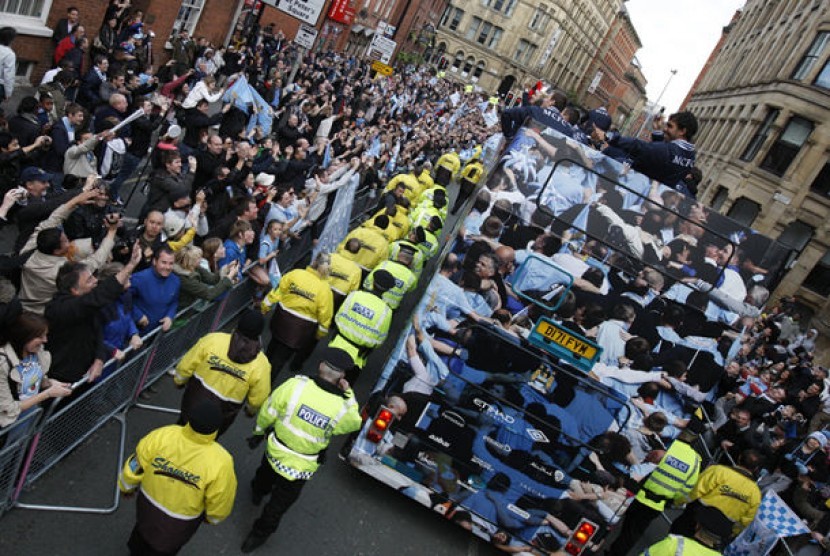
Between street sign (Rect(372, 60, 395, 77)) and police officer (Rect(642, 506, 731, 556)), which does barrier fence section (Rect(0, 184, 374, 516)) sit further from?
street sign (Rect(372, 60, 395, 77))

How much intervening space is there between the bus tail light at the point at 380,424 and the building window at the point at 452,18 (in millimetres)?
89830

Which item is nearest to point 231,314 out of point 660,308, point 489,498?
point 489,498

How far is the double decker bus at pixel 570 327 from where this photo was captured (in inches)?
221

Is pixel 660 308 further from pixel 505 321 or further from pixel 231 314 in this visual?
pixel 231 314

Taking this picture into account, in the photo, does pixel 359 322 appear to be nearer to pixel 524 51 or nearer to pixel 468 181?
pixel 468 181

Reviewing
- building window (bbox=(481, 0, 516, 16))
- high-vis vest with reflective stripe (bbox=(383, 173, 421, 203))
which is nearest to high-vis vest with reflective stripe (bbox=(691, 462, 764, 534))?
high-vis vest with reflective stripe (bbox=(383, 173, 421, 203))

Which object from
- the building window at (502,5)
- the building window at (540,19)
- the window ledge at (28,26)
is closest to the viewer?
the window ledge at (28,26)

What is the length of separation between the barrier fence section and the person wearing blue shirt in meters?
0.16

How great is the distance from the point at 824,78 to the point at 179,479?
106ft

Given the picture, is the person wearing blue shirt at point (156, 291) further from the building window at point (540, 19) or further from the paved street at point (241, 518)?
the building window at point (540, 19)

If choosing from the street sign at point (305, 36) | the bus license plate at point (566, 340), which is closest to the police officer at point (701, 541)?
the bus license plate at point (566, 340)

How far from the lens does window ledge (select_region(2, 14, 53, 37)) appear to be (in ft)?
41.4

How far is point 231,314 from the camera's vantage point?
29.3ft

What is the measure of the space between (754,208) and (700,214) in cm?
2808
